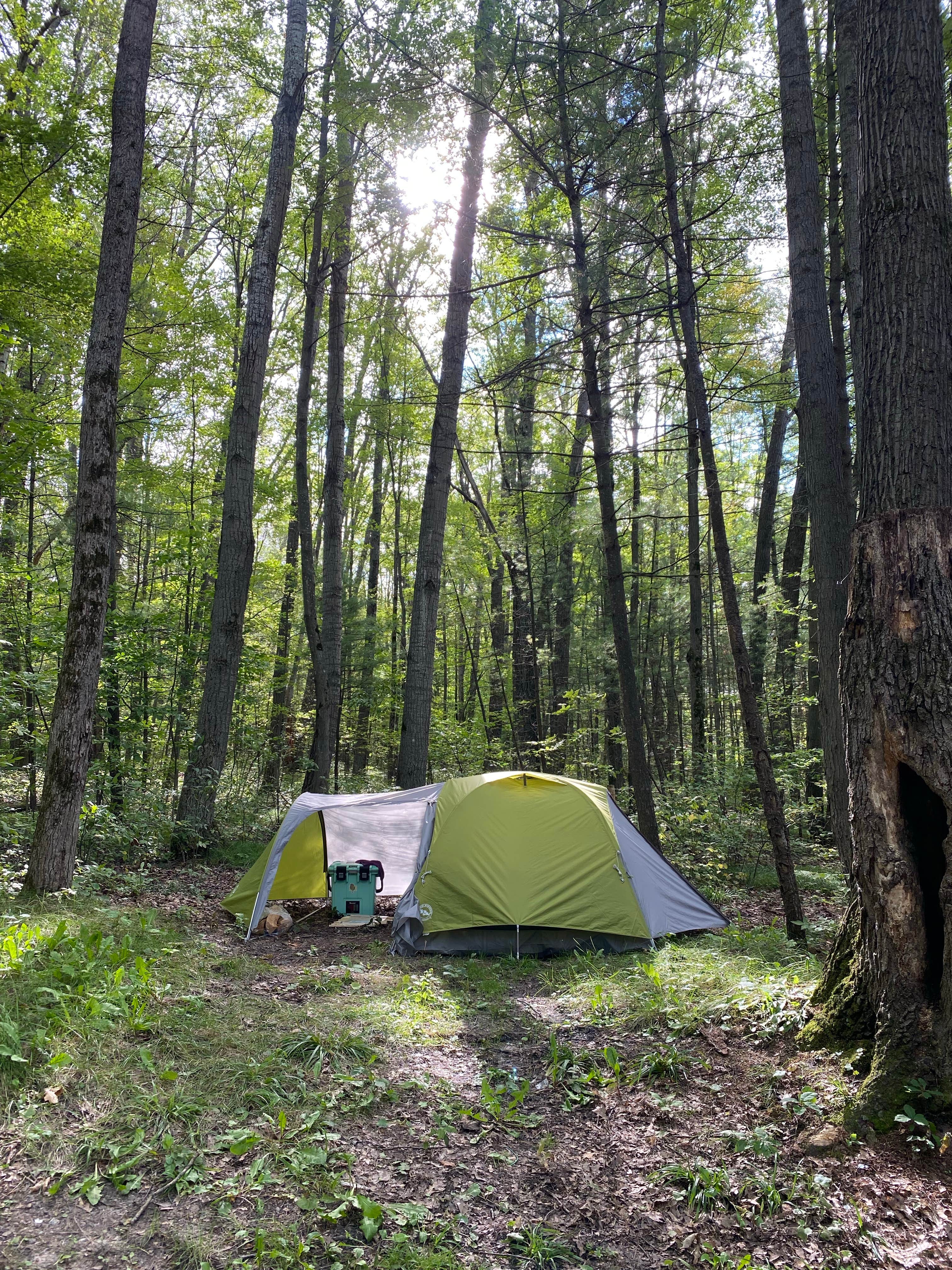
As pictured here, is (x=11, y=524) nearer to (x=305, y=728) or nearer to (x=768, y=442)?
(x=305, y=728)

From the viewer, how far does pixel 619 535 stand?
1625 cm

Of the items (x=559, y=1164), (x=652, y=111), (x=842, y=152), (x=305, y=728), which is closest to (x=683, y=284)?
(x=652, y=111)

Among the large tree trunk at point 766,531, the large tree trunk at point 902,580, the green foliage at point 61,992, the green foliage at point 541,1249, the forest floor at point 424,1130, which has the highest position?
the large tree trunk at point 766,531

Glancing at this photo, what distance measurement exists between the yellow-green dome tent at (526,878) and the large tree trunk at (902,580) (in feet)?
10.1

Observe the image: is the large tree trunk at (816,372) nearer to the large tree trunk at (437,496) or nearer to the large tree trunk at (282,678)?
the large tree trunk at (437,496)

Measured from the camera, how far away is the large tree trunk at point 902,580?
3.04 metres

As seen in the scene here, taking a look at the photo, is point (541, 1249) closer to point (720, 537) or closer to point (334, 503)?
point (720, 537)

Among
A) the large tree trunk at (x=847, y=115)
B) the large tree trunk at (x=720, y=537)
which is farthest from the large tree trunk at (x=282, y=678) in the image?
the large tree trunk at (x=847, y=115)

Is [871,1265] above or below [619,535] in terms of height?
below

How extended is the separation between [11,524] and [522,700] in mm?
9625

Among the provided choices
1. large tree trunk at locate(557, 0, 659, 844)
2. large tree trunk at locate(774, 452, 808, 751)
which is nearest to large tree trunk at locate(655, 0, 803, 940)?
large tree trunk at locate(557, 0, 659, 844)

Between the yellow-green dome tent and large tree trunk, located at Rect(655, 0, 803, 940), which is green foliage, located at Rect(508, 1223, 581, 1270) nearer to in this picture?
the yellow-green dome tent

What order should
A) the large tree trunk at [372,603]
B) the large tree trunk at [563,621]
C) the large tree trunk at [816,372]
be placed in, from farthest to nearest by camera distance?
the large tree trunk at [372,603]
the large tree trunk at [563,621]
the large tree trunk at [816,372]

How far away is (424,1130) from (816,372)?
6.43 m
